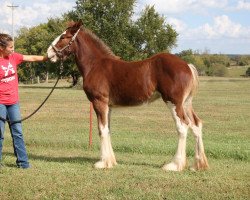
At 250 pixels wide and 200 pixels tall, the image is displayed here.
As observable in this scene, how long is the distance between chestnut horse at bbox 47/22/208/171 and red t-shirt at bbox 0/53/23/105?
95cm

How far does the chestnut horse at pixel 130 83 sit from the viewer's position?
27.8 feet

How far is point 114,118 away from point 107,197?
1352 cm

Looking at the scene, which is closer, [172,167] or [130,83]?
[172,167]

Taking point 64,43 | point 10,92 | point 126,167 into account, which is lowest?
point 126,167

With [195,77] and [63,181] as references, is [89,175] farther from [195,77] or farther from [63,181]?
[195,77]

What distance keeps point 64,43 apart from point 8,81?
148cm

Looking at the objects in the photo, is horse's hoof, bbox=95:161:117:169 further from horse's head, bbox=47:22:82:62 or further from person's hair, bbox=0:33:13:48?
person's hair, bbox=0:33:13:48

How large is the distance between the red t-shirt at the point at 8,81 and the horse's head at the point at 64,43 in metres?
0.92

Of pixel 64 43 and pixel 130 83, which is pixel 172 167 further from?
pixel 64 43

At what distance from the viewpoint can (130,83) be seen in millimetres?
8734

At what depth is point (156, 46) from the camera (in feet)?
182

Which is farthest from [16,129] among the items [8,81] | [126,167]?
[126,167]

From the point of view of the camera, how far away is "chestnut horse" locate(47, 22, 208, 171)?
8.48 meters

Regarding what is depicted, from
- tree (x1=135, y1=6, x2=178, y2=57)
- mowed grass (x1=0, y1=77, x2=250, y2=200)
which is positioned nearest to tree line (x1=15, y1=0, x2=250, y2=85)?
tree (x1=135, y1=6, x2=178, y2=57)
